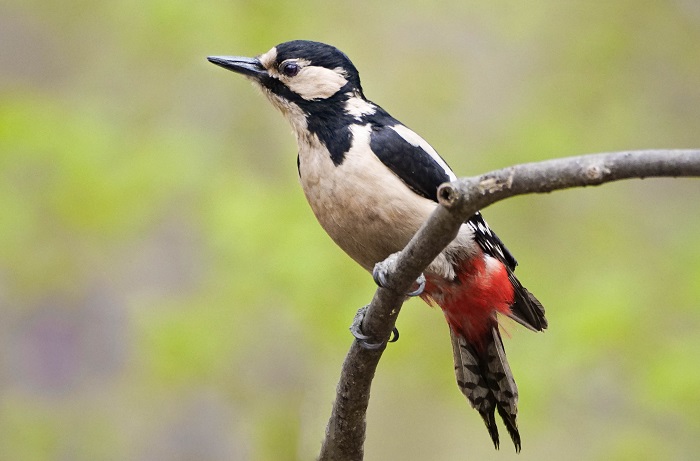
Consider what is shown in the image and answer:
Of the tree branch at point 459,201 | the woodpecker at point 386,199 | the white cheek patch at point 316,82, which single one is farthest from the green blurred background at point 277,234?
the white cheek patch at point 316,82

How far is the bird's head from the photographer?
3.93 meters

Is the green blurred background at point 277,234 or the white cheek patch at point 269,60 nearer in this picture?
the white cheek patch at point 269,60

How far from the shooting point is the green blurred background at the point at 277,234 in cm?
551

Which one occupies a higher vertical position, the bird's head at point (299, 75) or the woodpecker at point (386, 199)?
the bird's head at point (299, 75)

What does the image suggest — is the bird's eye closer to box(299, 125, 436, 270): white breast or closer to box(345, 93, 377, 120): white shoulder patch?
box(345, 93, 377, 120): white shoulder patch

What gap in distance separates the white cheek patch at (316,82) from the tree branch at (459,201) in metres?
1.31

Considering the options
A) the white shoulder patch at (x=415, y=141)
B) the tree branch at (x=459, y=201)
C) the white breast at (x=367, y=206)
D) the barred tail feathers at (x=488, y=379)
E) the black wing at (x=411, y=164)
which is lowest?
the tree branch at (x=459, y=201)

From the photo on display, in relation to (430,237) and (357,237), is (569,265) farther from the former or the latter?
(430,237)

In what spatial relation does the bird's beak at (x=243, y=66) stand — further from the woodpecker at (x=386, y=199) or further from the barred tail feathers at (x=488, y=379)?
the barred tail feathers at (x=488, y=379)

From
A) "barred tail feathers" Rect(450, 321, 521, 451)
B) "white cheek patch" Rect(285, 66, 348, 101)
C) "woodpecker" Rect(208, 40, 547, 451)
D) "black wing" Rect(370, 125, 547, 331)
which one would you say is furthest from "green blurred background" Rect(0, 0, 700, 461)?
"white cheek patch" Rect(285, 66, 348, 101)

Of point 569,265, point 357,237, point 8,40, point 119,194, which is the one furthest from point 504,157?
point 8,40

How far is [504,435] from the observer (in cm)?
807

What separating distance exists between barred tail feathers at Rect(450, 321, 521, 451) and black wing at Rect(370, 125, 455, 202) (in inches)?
30.1

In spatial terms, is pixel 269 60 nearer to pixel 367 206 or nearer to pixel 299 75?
pixel 299 75
